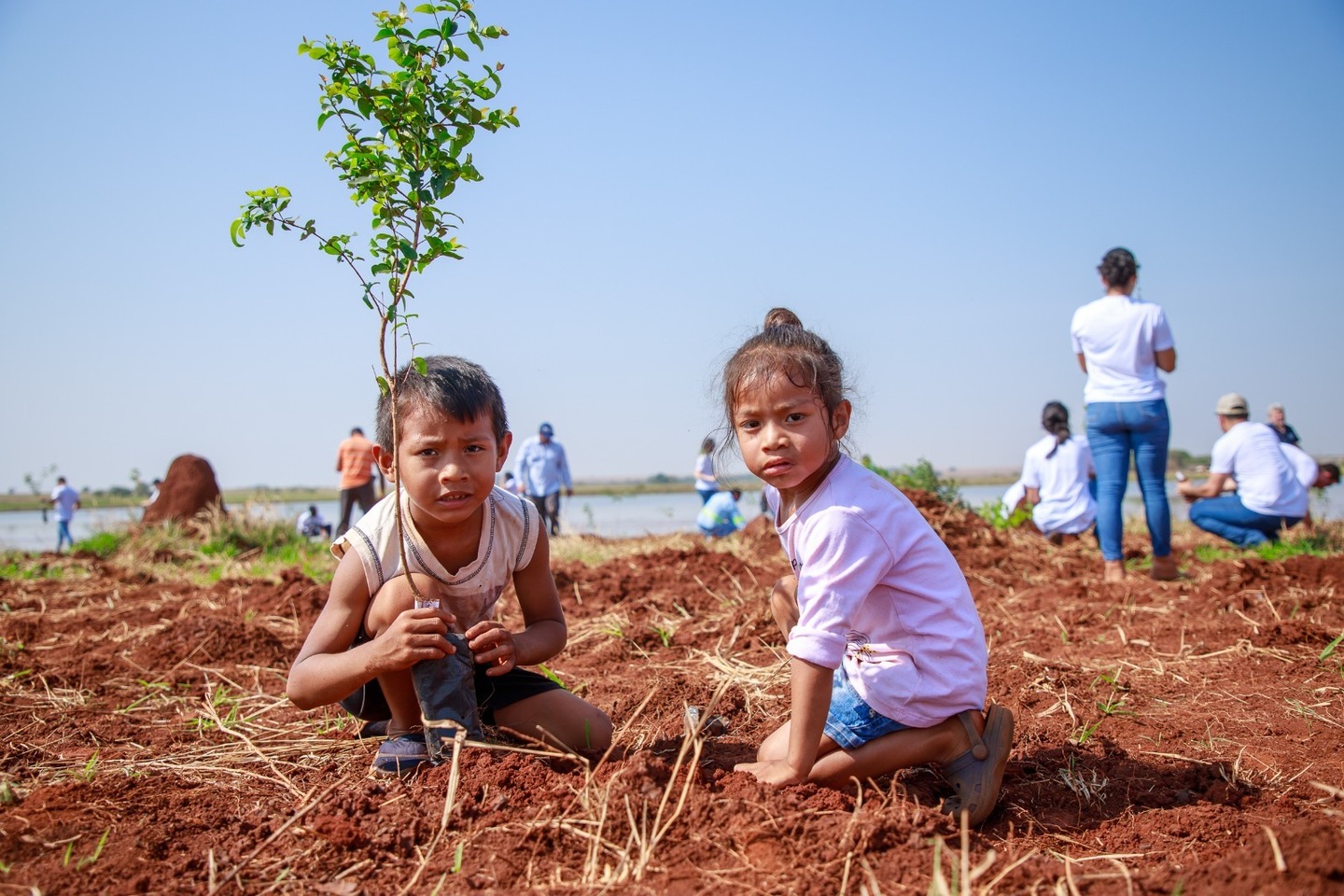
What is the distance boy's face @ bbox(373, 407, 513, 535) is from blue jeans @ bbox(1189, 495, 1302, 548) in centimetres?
764

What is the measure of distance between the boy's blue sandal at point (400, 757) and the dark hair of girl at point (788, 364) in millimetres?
1292

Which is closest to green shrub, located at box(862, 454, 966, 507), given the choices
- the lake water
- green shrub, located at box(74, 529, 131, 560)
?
the lake water

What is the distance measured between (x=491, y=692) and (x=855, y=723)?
1137mm

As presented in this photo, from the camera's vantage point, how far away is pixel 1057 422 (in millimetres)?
9312

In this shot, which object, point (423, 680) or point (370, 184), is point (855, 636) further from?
point (370, 184)

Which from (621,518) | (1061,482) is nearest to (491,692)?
(1061,482)

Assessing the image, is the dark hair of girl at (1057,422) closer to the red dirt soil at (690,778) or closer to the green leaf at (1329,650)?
the red dirt soil at (690,778)

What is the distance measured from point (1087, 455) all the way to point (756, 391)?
757 centimetres

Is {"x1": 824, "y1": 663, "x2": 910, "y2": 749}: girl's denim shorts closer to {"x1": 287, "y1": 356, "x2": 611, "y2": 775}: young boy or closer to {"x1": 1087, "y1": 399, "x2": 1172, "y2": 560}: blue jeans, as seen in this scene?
→ {"x1": 287, "y1": 356, "x2": 611, "y2": 775}: young boy

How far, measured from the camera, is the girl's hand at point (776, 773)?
2307 millimetres

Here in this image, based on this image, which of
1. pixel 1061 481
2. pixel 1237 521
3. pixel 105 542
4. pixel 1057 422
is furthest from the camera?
pixel 105 542

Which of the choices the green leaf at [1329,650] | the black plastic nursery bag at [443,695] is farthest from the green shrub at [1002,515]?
the black plastic nursery bag at [443,695]

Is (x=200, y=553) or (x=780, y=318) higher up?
(x=780, y=318)

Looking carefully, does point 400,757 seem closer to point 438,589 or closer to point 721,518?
point 438,589
